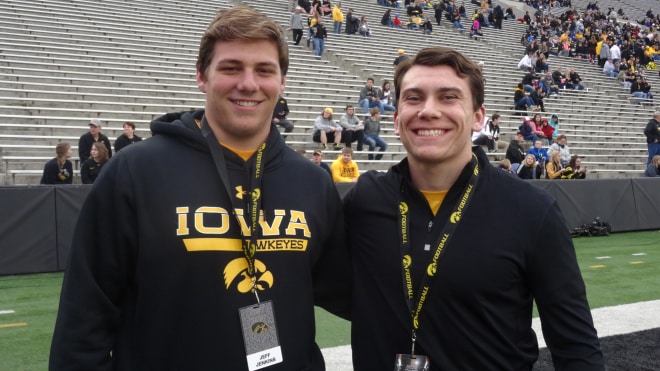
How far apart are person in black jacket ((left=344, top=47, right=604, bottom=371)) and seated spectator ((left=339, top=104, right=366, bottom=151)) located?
44.0 ft

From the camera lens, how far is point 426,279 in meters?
2.21

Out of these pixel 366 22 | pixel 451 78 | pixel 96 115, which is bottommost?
pixel 96 115

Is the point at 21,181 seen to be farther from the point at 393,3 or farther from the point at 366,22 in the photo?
the point at 393,3

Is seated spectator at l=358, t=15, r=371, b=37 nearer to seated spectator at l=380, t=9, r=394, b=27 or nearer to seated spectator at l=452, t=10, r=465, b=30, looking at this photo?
seated spectator at l=380, t=9, r=394, b=27

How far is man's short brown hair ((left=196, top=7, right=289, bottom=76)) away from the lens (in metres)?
2.17

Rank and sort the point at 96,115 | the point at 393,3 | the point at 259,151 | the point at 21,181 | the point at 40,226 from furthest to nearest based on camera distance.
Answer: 1. the point at 393,3
2. the point at 96,115
3. the point at 21,181
4. the point at 40,226
5. the point at 259,151

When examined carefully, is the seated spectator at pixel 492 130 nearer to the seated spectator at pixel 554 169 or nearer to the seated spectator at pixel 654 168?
the seated spectator at pixel 554 169

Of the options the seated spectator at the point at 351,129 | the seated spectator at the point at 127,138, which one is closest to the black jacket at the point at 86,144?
the seated spectator at the point at 127,138

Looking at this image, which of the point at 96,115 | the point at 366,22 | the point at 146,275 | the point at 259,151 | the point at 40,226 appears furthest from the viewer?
the point at 366,22

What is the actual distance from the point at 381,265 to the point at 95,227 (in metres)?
0.92

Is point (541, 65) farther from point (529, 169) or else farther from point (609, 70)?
point (529, 169)

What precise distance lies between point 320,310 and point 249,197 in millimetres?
4856

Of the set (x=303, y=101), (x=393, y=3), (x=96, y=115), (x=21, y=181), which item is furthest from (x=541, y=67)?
(x=21, y=181)

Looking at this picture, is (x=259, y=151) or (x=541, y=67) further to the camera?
(x=541, y=67)
